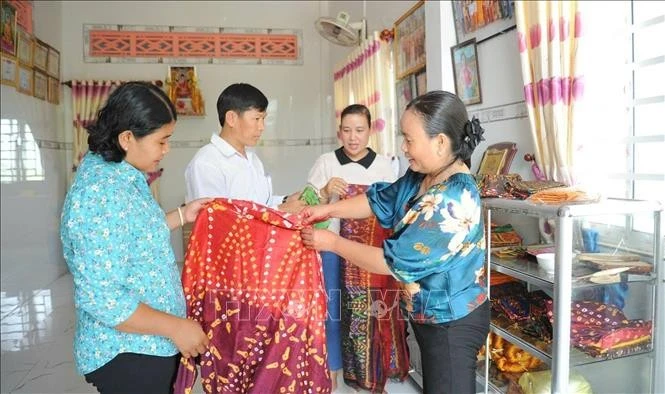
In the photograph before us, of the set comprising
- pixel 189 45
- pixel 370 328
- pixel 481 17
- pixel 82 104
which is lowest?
pixel 370 328

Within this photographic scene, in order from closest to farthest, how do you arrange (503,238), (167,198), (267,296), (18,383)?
(267,296), (503,238), (18,383), (167,198)

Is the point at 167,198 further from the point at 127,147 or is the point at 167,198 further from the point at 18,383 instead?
the point at 127,147

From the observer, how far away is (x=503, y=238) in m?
2.03

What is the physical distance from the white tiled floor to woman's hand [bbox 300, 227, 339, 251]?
50.4 inches

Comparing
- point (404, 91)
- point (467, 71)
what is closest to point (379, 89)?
point (404, 91)

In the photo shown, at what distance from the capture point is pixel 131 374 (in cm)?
113

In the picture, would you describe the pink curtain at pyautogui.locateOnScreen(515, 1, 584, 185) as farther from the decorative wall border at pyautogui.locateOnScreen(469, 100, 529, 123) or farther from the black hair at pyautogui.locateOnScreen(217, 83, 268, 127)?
the black hair at pyautogui.locateOnScreen(217, 83, 268, 127)

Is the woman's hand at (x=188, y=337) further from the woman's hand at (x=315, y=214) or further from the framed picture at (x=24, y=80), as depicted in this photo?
the framed picture at (x=24, y=80)

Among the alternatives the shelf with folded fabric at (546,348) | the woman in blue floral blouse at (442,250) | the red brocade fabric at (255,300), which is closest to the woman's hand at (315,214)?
the red brocade fabric at (255,300)

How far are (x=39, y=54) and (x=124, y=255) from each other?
179 inches

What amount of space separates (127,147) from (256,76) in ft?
16.5

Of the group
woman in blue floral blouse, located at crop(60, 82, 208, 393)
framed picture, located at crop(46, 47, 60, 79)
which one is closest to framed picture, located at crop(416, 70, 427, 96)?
woman in blue floral blouse, located at crop(60, 82, 208, 393)

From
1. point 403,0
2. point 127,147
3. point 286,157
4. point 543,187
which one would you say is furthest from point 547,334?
point 286,157

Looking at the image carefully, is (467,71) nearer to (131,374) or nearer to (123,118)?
(123,118)
